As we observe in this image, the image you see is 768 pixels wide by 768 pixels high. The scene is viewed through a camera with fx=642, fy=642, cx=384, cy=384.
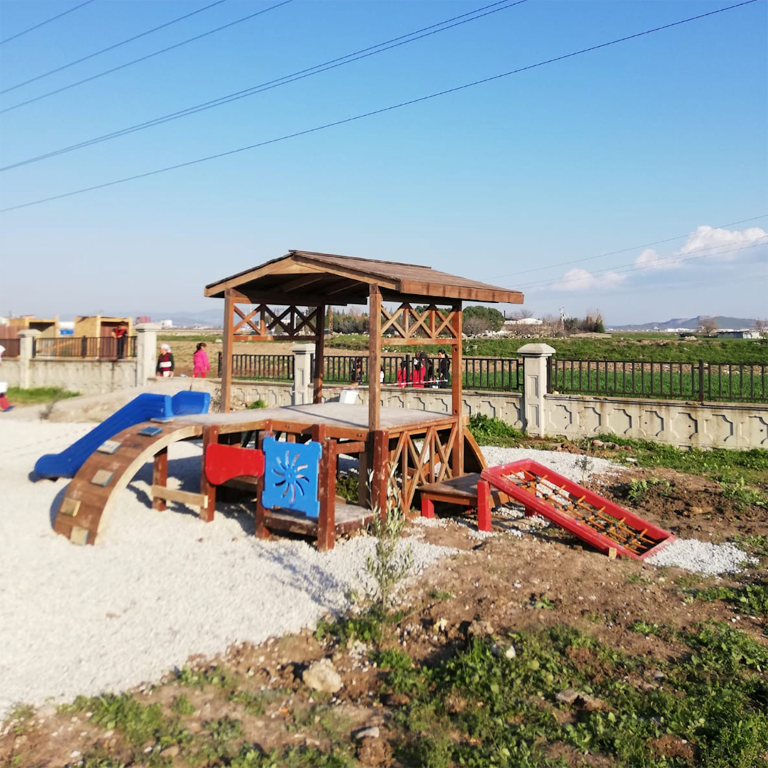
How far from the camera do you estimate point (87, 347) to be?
24328 millimetres

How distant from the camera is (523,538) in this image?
7.09 metres

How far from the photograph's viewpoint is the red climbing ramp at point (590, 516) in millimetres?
6645

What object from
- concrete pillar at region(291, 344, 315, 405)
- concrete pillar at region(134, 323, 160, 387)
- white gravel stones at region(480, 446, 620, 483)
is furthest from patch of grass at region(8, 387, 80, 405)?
white gravel stones at region(480, 446, 620, 483)

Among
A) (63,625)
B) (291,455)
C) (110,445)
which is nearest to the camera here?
(63,625)

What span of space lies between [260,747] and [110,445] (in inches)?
186

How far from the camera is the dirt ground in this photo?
340 centimetres

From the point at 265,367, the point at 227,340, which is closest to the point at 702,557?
the point at 227,340

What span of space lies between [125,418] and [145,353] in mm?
13916

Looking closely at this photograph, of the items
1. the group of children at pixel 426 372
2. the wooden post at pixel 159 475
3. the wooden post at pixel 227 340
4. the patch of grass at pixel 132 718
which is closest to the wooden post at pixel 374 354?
the wooden post at pixel 227 340

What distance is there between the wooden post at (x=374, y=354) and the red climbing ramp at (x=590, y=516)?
142cm

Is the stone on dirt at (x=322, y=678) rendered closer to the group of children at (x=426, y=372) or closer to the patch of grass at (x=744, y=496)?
the patch of grass at (x=744, y=496)

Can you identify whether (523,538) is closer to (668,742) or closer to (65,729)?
(668,742)

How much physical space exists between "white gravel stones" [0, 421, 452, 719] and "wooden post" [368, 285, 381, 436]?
138cm

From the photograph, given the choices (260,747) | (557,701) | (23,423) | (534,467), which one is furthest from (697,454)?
(23,423)
